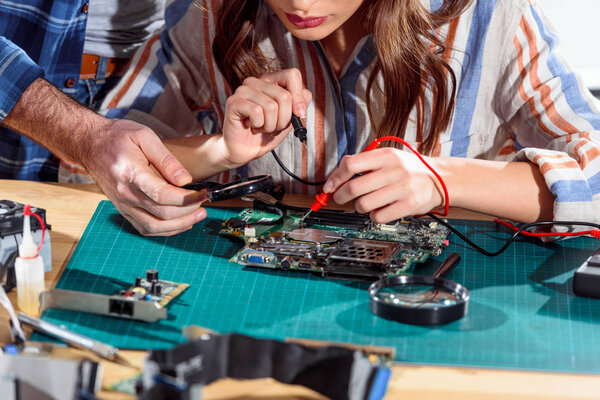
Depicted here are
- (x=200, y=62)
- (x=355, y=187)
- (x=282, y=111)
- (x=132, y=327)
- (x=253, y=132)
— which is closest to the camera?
(x=132, y=327)

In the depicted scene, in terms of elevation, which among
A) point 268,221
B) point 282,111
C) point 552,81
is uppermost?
A: point 552,81

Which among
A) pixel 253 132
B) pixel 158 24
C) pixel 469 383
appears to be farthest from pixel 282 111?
pixel 158 24

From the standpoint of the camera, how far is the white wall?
11.6 feet

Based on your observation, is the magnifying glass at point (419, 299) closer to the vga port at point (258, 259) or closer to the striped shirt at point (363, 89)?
the vga port at point (258, 259)

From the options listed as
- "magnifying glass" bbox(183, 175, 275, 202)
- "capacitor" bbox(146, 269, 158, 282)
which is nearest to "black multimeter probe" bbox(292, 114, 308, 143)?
"magnifying glass" bbox(183, 175, 275, 202)

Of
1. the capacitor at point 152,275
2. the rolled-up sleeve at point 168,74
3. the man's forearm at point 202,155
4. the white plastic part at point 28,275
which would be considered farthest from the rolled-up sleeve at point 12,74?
the capacitor at point 152,275

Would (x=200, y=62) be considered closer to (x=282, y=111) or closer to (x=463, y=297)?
(x=282, y=111)

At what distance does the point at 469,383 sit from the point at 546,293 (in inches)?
14.0

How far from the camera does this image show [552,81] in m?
1.73

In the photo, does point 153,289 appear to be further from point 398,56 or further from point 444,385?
point 398,56

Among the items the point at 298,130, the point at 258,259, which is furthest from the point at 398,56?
the point at 258,259

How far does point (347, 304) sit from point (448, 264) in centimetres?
25

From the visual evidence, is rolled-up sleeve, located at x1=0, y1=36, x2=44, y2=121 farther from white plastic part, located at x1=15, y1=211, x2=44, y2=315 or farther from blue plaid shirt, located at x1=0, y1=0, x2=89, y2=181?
white plastic part, located at x1=15, y1=211, x2=44, y2=315

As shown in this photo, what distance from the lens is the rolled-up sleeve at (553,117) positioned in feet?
4.89
